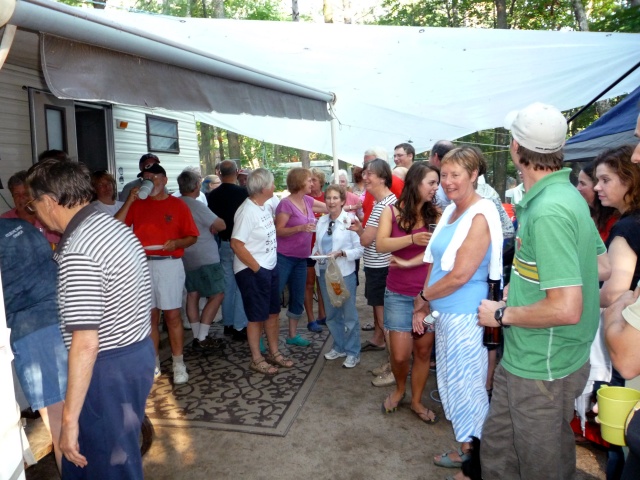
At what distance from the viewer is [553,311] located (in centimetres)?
188

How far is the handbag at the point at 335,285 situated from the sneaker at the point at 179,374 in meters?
1.52

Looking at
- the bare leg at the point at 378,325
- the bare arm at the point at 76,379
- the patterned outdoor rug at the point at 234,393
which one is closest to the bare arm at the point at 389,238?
the bare leg at the point at 378,325

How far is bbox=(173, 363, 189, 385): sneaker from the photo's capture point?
4.49 meters

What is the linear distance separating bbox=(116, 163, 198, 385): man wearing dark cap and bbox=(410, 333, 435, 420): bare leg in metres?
2.13

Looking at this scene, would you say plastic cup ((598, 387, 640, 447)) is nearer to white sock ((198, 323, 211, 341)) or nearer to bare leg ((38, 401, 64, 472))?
bare leg ((38, 401, 64, 472))

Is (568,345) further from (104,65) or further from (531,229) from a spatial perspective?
(104,65)

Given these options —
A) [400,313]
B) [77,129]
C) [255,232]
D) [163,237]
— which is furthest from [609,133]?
[77,129]

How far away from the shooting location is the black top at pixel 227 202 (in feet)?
18.8

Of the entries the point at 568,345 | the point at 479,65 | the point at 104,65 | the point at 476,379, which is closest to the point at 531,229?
the point at 568,345

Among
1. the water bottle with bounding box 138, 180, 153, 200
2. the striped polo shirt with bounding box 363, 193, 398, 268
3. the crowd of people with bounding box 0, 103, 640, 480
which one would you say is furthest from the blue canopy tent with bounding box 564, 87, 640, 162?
the water bottle with bounding box 138, 180, 153, 200

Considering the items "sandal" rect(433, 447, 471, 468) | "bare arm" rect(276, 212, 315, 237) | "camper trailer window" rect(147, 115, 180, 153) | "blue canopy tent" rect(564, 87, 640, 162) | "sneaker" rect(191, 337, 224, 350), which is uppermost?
"camper trailer window" rect(147, 115, 180, 153)

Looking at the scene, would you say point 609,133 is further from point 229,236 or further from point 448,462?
point 229,236

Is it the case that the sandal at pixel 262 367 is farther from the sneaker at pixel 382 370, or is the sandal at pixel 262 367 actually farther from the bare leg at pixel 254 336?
the sneaker at pixel 382 370

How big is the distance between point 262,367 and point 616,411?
345 centimetres
